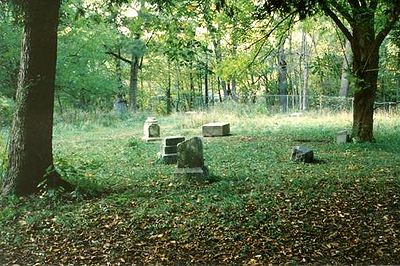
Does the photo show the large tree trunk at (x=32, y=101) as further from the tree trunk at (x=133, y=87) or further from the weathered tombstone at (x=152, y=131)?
the tree trunk at (x=133, y=87)

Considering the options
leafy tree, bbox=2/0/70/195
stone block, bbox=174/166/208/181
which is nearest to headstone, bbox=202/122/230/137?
stone block, bbox=174/166/208/181

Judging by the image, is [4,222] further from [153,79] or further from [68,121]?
[153,79]

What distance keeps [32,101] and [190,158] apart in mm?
3237

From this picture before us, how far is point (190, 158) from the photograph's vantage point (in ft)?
29.5

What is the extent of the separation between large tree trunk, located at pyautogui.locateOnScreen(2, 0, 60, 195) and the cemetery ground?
17.4 inches

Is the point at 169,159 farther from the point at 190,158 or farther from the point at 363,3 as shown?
the point at 363,3

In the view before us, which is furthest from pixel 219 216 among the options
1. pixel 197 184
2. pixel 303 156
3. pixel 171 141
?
pixel 171 141

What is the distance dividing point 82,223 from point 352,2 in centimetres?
1030

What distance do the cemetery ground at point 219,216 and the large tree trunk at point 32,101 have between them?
0.44 m

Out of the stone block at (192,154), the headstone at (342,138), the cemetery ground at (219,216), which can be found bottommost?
the cemetery ground at (219,216)

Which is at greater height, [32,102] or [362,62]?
[362,62]

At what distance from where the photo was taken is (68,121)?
25.4 metres

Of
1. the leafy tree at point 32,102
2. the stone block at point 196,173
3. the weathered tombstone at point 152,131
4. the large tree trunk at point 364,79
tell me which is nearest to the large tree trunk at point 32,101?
the leafy tree at point 32,102

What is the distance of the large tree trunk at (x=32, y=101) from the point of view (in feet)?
24.3
